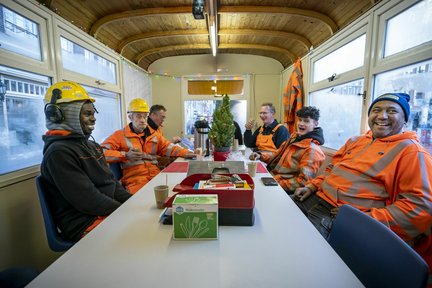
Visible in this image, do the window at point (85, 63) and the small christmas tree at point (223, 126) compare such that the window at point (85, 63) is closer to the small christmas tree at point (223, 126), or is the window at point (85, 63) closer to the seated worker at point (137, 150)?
the seated worker at point (137, 150)

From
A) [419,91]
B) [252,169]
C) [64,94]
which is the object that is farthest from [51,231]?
[419,91]

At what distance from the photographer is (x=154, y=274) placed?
2.20ft

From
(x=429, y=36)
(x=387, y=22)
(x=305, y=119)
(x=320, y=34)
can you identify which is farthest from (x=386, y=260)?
(x=320, y=34)

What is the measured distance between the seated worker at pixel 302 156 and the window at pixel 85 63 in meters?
2.49

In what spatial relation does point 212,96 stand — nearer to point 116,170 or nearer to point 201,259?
point 116,170

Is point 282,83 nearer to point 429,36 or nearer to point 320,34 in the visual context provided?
point 320,34

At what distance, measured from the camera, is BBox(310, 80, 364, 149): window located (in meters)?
2.74

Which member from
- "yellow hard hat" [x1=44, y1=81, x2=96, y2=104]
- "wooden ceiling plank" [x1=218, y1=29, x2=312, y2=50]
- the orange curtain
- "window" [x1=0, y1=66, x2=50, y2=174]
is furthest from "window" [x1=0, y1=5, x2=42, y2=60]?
the orange curtain

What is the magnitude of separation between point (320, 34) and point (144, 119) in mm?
2996

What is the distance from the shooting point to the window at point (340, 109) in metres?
2.74

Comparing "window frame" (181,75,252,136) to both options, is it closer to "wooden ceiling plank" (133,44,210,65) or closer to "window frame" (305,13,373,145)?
"wooden ceiling plank" (133,44,210,65)

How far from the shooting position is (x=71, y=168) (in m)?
1.27

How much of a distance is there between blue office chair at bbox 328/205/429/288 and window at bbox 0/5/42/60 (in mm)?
2683

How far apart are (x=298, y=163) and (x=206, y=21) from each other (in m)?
2.56
